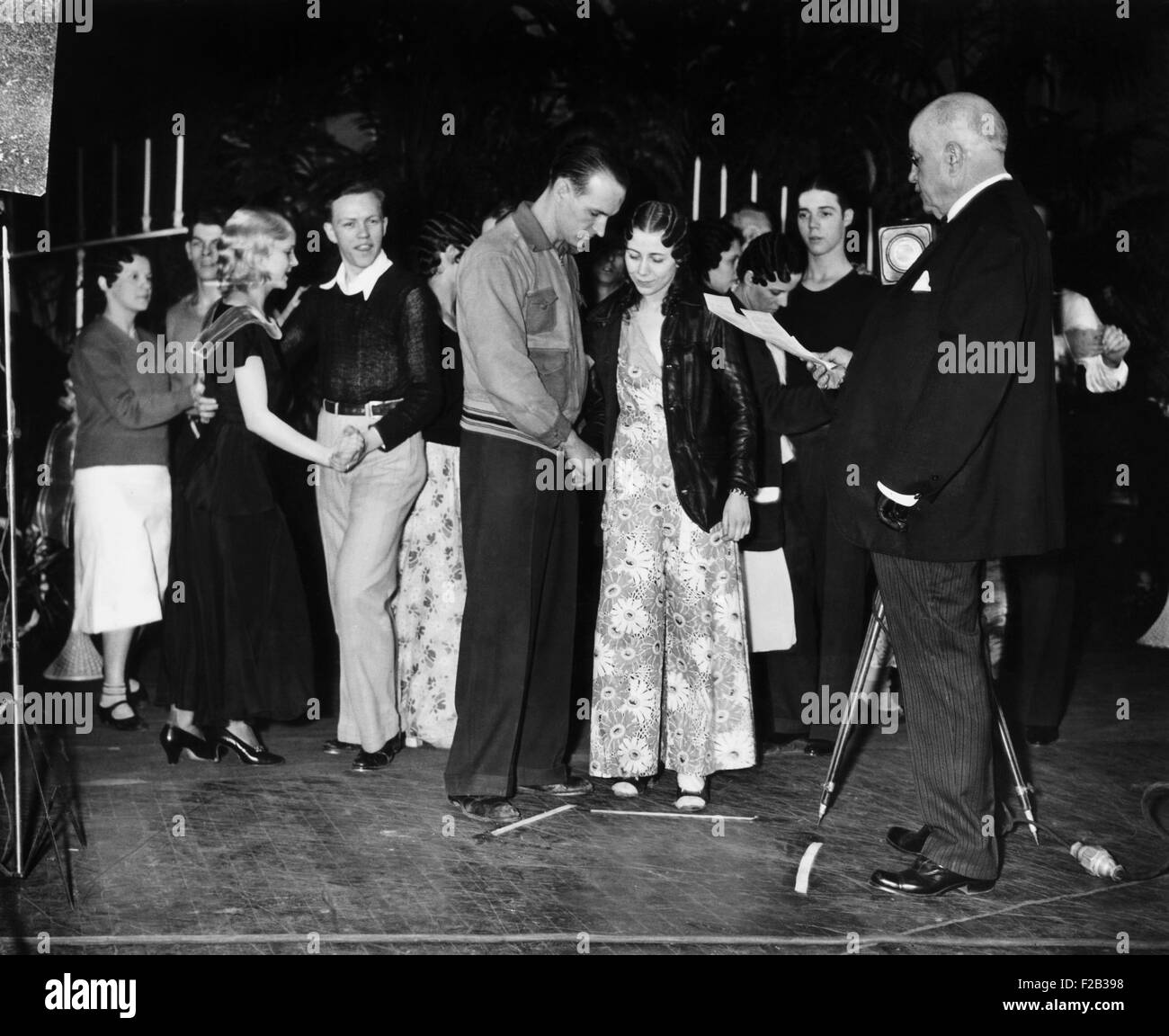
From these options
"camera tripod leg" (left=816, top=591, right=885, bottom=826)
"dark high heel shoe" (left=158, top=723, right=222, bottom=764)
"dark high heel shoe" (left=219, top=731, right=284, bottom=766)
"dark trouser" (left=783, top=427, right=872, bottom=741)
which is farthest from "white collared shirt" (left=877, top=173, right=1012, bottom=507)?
"dark high heel shoe" (left=158, top=723, right=222, bottom=764)

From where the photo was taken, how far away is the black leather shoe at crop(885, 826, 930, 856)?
4.17 metres

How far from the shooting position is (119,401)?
224 inches

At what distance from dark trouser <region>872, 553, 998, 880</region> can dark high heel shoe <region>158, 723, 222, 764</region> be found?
2465mm

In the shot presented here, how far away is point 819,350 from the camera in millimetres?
5445

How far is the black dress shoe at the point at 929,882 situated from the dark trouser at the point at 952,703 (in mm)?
21

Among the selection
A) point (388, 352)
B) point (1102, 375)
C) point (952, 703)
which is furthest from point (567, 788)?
point (1102, 375)

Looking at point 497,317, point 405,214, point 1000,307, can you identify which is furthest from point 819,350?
point 405,214

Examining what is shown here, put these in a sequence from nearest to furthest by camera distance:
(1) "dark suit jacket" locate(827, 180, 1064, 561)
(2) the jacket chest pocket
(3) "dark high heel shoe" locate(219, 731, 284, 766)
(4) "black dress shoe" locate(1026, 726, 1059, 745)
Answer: (1) "dark suit jacket" locate(827, 180, 1064, 561) < (2) the jacket chest pocket < (3) "dark high heel shoe" locate(219, 731, 284, 766) < (4) "black dress shoe" locate(1026, 726, 1059, 745)

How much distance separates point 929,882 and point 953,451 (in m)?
1.08

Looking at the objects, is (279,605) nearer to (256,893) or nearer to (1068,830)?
(256,893)

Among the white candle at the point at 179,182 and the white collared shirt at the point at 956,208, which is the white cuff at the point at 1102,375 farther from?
the white candle at the point at 179,182

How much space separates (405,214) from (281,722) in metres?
2.36

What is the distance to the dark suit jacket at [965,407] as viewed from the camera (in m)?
3.63

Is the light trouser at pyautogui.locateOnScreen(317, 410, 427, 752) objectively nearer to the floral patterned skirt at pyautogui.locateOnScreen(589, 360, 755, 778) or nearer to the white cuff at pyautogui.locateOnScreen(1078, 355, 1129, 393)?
the floral patterned skirt at pyautogui.locateOnScreen(589, 360, 755, 778)
